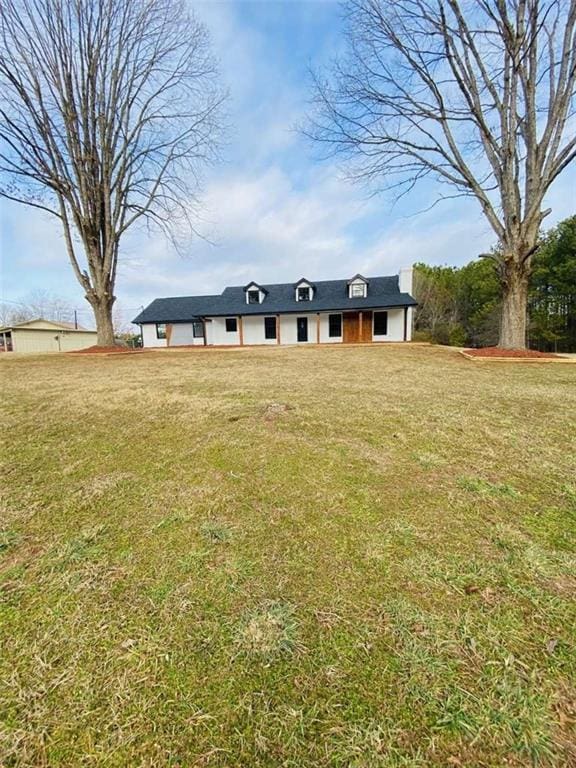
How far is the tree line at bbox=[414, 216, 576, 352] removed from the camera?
2242cm

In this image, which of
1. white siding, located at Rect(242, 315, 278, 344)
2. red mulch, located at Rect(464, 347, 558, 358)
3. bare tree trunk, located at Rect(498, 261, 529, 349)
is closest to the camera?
red mulch, located at Rect(464, 347, 558, 358)

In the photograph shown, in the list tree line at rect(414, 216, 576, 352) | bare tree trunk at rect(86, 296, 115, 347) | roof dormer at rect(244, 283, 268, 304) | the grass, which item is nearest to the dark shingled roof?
roof dormer at rect(244, 283, 268, 304)

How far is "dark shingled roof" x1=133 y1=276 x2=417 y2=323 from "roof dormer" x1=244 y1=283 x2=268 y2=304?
348 mm

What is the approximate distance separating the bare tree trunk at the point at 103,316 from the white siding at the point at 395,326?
14.4 meters

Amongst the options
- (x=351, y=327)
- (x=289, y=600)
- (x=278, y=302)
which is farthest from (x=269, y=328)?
(x=289, y=600)

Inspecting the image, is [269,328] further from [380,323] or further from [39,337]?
[39,337]

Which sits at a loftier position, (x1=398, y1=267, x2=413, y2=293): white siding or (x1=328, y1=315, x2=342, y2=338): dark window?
(x1=398, y1=267, x2=413, y2=293): white siding

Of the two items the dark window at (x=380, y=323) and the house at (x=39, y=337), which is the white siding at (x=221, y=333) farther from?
the house at (x=39, y=337)

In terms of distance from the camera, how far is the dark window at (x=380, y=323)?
19.8m

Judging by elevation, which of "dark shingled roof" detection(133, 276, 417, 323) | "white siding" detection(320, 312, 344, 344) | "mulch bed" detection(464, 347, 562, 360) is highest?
"dark shingled roof" detection(133, 276, 417, 323)

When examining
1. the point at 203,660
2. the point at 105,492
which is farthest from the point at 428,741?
the point at 105,492

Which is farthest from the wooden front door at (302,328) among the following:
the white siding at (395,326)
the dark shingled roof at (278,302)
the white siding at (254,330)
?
the white siding at (395,326)

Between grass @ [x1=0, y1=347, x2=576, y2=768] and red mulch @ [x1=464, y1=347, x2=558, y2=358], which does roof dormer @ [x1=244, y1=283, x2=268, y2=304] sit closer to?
red mulch @ [x1=464, y1=347, x2=558, y2=358]

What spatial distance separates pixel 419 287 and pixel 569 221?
11.4 m
